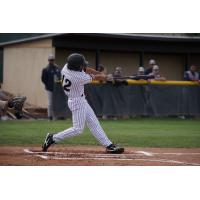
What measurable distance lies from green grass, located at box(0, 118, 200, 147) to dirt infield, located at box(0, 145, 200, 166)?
713 mm

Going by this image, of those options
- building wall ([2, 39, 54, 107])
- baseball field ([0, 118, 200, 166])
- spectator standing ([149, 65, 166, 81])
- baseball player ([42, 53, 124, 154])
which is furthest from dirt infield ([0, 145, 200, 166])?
spectator standing ([149, 65, 166, 81])

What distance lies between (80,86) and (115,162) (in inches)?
41.8

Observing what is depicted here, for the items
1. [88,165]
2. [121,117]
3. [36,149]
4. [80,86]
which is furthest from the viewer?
[121,117]

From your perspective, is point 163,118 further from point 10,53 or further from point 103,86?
point 10,53

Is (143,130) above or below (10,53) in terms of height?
below

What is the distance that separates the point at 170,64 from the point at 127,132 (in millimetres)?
5138

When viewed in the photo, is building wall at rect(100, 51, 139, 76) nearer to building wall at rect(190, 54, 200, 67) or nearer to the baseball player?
building wall at rect(190, 54, 200, 67)

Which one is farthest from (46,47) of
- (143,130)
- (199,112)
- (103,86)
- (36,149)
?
(36,149)

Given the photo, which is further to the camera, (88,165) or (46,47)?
(46,47)

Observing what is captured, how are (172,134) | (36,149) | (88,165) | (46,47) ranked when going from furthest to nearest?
(46,47) → (172,134) → (36,149) → (88,165)

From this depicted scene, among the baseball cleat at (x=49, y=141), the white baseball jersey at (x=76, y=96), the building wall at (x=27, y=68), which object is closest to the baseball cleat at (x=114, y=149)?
the white baseball jersey at (x=76, y=96)

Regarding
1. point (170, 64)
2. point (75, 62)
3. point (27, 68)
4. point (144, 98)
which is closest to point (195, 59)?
point (170, 64)

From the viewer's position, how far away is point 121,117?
1428cm

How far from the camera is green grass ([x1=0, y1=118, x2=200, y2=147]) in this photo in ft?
31.6
